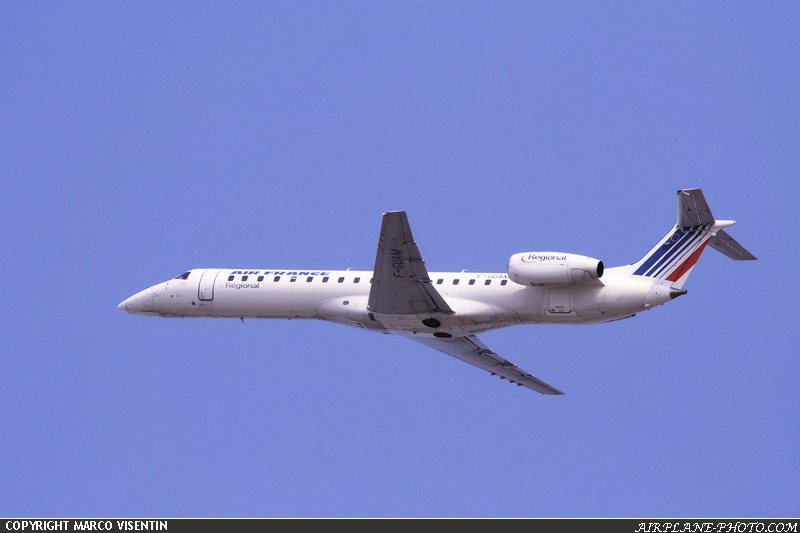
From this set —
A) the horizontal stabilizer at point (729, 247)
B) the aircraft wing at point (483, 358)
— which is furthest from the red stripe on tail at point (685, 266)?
the aircraft wing at point (483, 358)

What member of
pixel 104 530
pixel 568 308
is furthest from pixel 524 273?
pixel 104 530

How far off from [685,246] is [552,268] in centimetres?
405

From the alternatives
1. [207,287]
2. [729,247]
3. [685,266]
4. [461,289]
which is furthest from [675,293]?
[207,287]

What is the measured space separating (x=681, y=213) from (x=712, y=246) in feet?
5.02

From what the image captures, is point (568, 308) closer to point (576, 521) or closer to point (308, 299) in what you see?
point (576, 521)

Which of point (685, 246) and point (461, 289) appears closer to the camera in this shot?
point (685, 246)

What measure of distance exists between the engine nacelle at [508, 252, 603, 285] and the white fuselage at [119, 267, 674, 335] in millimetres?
853

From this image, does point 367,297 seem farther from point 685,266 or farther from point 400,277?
point 685,266

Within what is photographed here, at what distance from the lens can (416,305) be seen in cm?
3200

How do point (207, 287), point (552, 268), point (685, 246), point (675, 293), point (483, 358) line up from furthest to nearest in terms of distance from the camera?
1. point (483, 358)
2. point (207, 287)
3. point (685, 246)
4. point (552, 268)
5. point (675, 293)

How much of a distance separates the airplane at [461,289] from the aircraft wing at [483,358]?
0.10m

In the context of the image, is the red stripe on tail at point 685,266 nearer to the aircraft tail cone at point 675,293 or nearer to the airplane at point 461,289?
the airplane at point 461,289

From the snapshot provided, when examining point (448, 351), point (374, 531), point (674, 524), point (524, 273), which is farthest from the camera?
point (448, 351)

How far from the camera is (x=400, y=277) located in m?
31.0
